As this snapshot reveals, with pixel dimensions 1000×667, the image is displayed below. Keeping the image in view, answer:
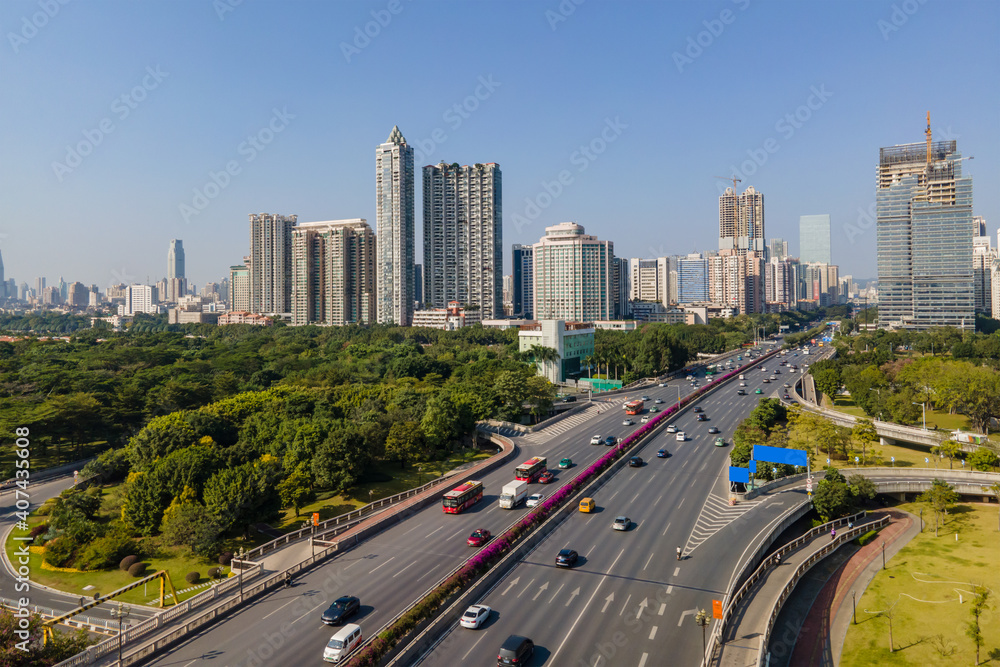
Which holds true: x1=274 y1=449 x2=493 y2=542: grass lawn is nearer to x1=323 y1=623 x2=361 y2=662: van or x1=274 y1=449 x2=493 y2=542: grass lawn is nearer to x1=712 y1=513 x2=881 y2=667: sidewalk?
x1=323 y1=623 x2=361 y2=662: van

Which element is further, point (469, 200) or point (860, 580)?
point (469, 200)

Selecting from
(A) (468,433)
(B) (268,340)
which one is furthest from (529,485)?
(B) (268,340)

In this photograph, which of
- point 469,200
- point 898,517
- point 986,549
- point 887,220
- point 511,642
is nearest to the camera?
point 511,642

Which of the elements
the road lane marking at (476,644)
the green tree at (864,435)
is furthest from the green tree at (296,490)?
the green tree at (864,435)

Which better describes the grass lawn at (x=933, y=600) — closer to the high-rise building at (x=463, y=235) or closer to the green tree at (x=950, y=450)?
the green tree at (x=950, y=450)

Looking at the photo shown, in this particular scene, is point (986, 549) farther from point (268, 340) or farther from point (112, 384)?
point (268, 340)

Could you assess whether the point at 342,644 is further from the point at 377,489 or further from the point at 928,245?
the point at 928,245
